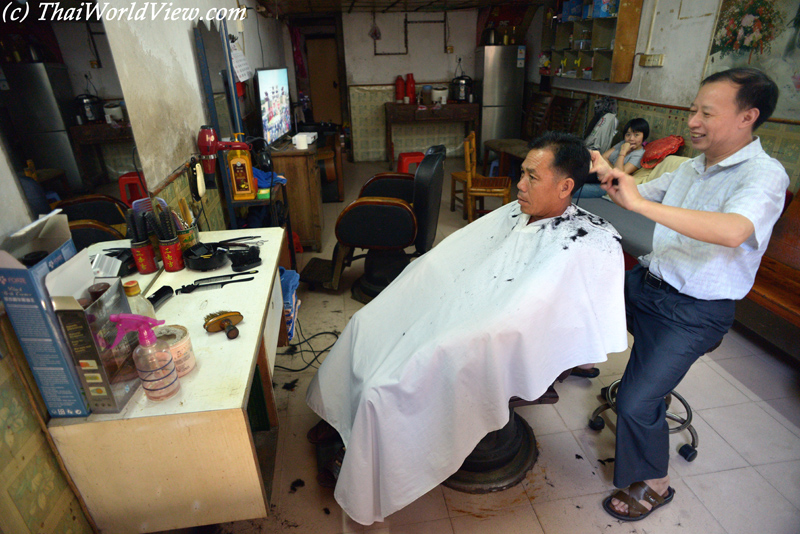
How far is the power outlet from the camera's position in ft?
12.4

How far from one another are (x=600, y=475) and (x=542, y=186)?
1184 millimetres

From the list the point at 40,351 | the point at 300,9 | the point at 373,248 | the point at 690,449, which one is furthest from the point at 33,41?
the point at 300,9

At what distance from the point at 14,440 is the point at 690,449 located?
2.26m

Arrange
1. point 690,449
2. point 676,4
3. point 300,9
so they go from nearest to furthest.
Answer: point 690,449 → point 676,4 → point 300,9

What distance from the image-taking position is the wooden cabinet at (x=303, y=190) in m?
3.54

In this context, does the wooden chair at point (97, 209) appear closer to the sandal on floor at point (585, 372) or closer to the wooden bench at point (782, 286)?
the sandal on floor at point (585, 372)

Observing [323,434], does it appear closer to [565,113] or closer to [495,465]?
[495,465]

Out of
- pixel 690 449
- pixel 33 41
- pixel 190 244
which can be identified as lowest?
pixel 690 449

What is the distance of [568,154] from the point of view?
5.06 feet

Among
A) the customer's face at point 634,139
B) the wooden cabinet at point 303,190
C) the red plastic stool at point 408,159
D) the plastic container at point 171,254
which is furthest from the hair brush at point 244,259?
the customer's face at point 634,139

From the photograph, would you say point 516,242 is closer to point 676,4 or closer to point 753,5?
point 753,5

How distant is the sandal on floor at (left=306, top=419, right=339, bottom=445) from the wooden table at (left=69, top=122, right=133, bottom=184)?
125cm

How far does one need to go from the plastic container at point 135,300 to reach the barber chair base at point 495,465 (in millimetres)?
1252

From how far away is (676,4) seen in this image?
3.58 metres
